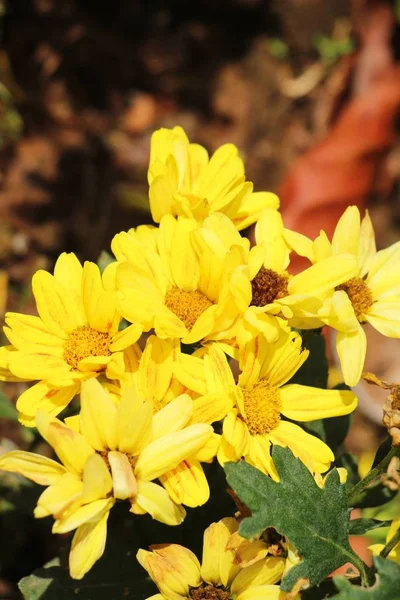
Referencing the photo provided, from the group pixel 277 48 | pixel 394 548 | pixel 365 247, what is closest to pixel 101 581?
pixel 394 548

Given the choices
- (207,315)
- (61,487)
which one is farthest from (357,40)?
(61,487)

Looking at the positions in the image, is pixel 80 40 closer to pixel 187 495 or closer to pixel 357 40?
pixel 357 40

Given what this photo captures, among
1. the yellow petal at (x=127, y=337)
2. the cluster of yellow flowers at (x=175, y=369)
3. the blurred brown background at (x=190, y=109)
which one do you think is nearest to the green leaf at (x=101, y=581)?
the cluster of yellow flowers at (x=175, y=369)

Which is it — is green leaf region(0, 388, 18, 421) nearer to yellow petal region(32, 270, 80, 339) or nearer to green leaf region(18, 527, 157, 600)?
green leaf region(18, 527, 157, 600)

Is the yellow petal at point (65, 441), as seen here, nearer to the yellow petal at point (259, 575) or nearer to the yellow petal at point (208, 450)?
the yellow petal at point (208, 450)

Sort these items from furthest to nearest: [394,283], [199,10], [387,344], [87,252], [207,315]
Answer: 1. [199,10]
2. [387,344]
3. [87,252]
4. [394,283]
5. [207,315]

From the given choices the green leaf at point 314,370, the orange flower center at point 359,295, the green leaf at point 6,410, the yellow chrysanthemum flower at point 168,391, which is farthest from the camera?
the green leaf at point 6,410
